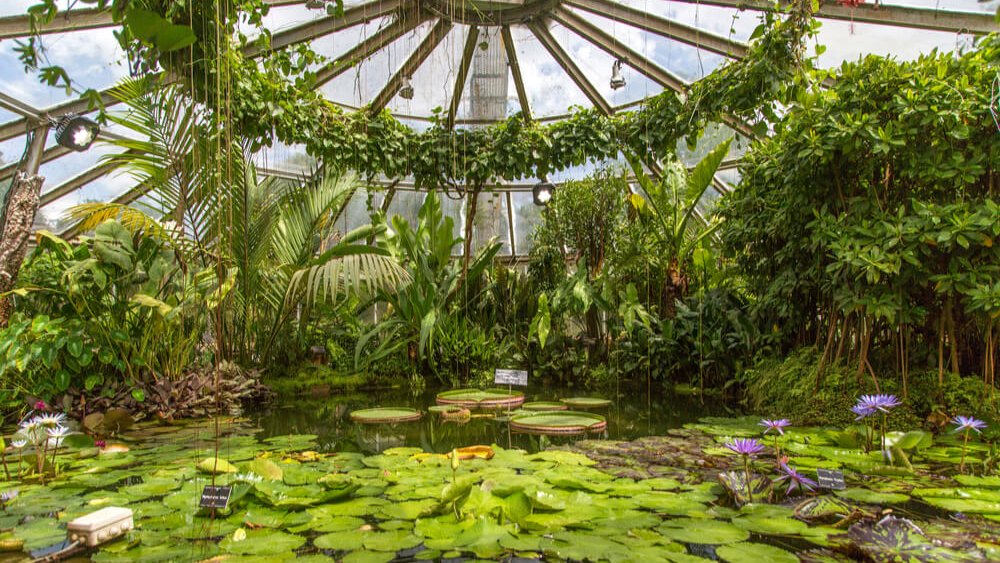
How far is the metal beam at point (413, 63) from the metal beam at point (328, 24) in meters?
0.51

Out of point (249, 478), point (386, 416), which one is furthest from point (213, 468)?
point (386, 416)

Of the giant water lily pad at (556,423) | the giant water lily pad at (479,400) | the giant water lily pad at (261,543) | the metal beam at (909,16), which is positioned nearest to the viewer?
the giant water lily pad at (261,543)

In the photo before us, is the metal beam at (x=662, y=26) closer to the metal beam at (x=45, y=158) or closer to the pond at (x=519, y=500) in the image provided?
the pond at (x=519, y=500)

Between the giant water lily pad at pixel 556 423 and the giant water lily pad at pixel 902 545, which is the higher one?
the giant water lily pad at pixel 902 545

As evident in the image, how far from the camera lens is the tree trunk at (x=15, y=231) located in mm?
4078

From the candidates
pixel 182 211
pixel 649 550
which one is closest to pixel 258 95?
pixel 182 211

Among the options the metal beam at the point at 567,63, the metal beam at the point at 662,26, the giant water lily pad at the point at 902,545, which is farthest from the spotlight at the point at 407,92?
the giant water lily pad at the point at 902,545

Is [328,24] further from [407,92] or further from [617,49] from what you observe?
[617,49]

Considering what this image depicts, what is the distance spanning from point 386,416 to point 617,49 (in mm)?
4235

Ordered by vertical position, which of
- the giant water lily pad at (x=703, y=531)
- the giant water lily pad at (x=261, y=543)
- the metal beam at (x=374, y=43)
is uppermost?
the metal beam at (x=374, y=43)

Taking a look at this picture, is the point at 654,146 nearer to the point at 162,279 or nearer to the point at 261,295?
the point at 261,295

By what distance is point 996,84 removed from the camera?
3.01 meters

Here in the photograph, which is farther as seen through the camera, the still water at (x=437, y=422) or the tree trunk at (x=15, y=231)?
the tree trunk at (x=15, y=231)

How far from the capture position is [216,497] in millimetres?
1835
